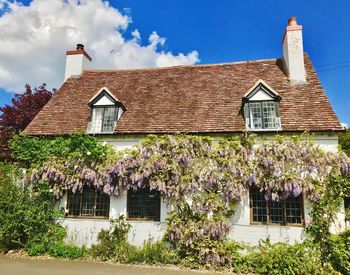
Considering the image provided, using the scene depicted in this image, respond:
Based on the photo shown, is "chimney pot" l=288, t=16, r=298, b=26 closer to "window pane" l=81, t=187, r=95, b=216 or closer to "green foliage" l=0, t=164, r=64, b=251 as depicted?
"window pane" l=81, t=187, r=95, b=216

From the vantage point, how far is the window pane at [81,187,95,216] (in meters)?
10.9

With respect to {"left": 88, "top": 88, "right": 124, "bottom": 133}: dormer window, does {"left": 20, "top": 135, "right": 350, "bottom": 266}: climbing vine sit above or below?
below

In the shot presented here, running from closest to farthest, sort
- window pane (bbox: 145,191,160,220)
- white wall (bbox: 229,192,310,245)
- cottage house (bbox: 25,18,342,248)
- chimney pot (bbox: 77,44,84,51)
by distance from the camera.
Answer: white wall (bbox: 229,192,310,245), cottage house (bbox: 25,18,342,248), window pane (bbox: 145,191,160,220), chimney pot (bbox: 77,44,84,51)

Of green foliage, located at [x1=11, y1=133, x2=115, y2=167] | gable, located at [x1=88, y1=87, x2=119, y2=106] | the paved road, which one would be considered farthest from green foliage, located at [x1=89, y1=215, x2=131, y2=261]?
gable, located at [x1=88, y1=87, x2=119, y2=106]

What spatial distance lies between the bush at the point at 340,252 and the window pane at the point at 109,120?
30.6 ft

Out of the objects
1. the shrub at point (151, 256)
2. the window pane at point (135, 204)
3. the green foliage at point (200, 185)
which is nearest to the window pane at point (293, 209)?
the green foliage at point (200, 185)

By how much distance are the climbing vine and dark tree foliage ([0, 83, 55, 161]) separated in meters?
8.96

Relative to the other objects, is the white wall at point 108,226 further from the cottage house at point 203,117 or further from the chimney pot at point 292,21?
the chimney pot at point 292,21

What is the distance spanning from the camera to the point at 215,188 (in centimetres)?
957

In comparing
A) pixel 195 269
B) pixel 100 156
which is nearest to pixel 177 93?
pixel 100 156

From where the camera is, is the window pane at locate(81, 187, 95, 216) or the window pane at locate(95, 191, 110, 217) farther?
the window pane at locate(81, 187, 95, 216)

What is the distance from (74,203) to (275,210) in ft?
26.7

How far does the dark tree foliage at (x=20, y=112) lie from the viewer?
17.6 metres

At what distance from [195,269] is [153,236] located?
2165 mm
